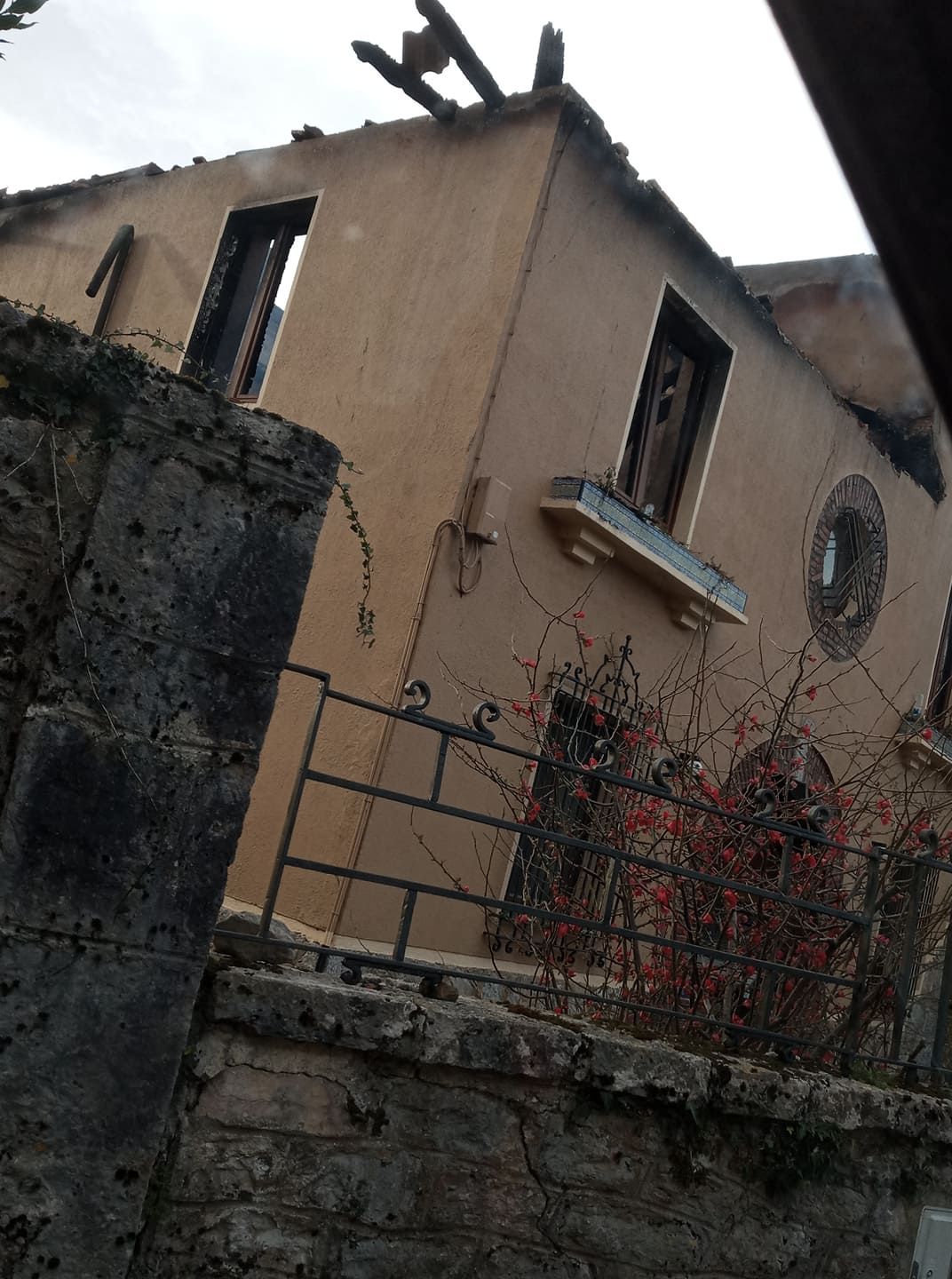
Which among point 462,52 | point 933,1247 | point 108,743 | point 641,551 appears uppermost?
point 462,52

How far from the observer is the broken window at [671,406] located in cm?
899

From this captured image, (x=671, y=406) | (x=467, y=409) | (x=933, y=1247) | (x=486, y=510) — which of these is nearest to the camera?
(x=933, y=1247)

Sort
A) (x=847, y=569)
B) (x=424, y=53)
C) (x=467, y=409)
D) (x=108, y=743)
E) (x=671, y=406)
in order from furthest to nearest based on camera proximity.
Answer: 1. (x=847, y=569)
2. (x=671, y=406)
3. (x=424, y=53)
4. (x=467, y=409)
5. (x=108, y=743)

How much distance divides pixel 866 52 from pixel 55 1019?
2135 millimetres

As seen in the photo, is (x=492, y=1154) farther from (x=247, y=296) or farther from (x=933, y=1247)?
(x=247, y=296)

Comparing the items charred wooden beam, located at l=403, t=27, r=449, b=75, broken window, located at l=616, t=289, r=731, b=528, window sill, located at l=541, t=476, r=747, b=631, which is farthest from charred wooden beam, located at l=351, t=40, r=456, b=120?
window sill, located at l=541, t=476, r=747, b=631

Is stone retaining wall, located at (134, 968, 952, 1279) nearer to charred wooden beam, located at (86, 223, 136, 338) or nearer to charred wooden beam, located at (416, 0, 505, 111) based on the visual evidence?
charred wooden beam, located at (416, 0, 505, 111)

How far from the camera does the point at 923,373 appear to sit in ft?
4.00

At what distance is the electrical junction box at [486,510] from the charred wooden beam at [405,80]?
2.64m

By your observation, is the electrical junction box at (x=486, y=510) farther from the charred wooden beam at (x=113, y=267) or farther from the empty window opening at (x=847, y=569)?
the charred wooden beam at (x=113, y=267)

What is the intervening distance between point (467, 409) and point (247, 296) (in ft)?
10.2

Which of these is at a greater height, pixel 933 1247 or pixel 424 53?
pixel 424 53

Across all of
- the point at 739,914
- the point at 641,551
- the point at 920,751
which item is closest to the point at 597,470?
the point at 641,551

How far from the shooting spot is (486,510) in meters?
7.41
